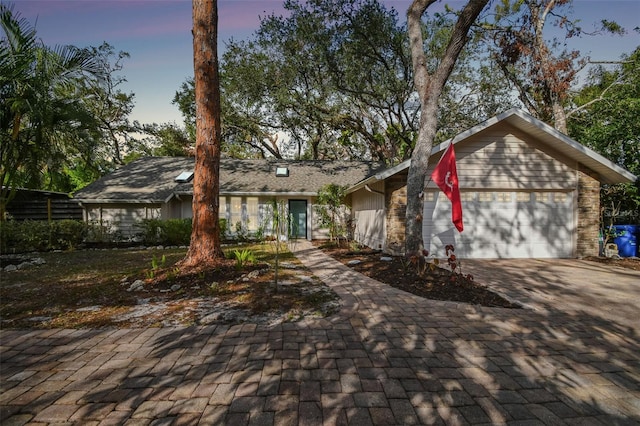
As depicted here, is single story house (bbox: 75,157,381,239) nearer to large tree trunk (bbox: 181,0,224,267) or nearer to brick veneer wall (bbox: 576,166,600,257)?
large tree trunk (bbox: 181,0,224,267)

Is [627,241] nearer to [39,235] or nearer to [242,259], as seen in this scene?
[242,259]

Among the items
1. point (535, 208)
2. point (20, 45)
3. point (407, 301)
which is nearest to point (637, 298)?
point (407, 301)

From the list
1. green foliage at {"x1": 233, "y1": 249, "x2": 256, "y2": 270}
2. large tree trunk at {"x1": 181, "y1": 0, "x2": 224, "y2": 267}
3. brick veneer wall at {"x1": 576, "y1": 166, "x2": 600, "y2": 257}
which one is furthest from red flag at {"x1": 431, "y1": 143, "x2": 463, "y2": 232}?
brick veneer wall at {"x1": 576, "y1": 166, "x2": 600, "y2": 257}

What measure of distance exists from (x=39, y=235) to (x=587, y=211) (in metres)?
17.9

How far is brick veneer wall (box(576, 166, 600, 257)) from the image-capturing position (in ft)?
29.2

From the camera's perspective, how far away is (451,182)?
577 cm

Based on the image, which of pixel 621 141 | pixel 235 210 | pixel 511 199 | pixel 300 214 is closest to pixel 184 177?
pixel 235 210

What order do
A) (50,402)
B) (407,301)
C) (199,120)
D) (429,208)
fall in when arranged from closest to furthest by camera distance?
(50,402) < (407,301) < (199,120) < (429,208)

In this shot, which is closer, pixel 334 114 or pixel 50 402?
pixel 50 402

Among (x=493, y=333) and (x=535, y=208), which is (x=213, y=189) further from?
(x=535, y=208)

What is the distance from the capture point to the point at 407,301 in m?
4.56

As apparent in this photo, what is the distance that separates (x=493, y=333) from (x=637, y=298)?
11.6 feet

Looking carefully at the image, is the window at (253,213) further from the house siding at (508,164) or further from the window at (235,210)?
the house siding at (508,164)

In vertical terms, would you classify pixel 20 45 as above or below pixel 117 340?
above
